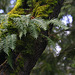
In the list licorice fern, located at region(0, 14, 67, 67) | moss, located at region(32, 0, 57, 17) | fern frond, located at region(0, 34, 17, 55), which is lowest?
fern frond, located at region(0, 34, 17, 55)

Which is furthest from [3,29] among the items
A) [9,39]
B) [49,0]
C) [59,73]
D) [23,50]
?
[59,73]

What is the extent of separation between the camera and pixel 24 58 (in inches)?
70.3

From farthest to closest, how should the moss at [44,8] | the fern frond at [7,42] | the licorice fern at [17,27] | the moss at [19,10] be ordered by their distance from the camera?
1. the moss at [19,10]
2. the moss at [44,8]
3. the licorice fern at [17,27]
4. the fern frond at [7,42]

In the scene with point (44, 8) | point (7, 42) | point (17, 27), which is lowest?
point (7, 42)

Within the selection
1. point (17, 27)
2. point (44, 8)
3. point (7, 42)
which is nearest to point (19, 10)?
point (44, 8)

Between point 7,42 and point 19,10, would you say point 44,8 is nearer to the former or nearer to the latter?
point 19,10

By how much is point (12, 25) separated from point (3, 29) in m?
0.16

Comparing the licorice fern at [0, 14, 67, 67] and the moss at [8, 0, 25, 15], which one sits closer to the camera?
the licorice fern at [0, 14, 67, 67]

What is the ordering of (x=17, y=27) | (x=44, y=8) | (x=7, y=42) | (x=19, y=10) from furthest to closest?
(x=19, y=10)
(x=44, y=8)
(x=17, y=27)
(x=7, y=42)

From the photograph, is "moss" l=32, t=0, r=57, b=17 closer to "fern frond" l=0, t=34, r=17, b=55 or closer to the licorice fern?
the licorice fern

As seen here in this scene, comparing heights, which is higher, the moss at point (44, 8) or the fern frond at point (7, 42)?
the moss at point (44, 8)

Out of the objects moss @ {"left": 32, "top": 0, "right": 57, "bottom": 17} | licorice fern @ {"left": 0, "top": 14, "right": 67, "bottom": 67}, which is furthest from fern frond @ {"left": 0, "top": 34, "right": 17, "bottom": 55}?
moss @ {"left": 32, "top": 0, "right": 57, "bottom": 17}

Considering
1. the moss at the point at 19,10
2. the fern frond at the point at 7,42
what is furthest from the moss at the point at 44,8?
the fern frond at the point at 7,42

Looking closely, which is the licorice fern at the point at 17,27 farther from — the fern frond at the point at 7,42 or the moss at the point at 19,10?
the moss at the point at 19,10
